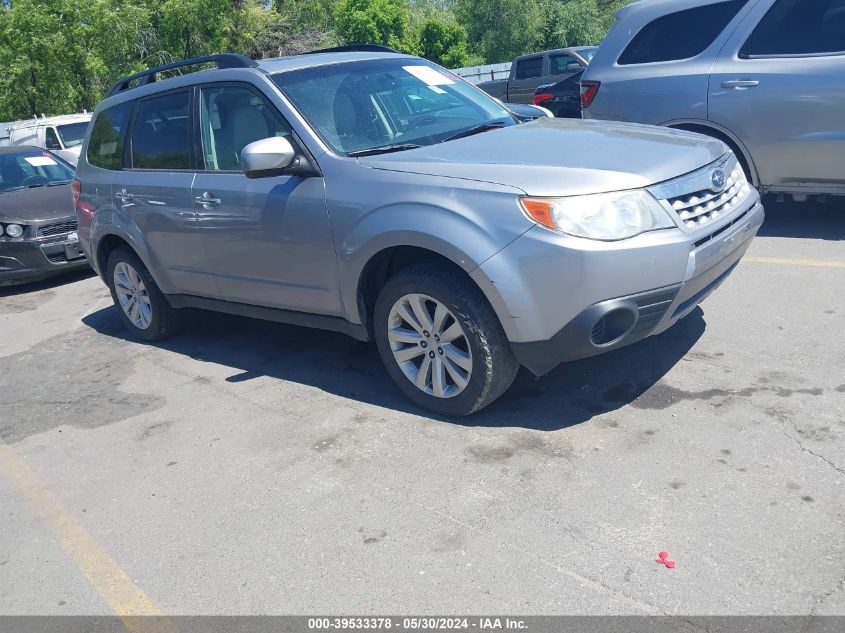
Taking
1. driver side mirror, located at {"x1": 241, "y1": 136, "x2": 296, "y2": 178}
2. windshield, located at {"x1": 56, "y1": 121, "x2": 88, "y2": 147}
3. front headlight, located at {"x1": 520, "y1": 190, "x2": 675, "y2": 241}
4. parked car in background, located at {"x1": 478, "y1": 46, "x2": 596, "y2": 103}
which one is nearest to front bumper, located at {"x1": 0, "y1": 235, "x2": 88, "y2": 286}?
driver side mirror, located at {"x1": 241, "y1": 136, "x2": 296, "y2": 178}

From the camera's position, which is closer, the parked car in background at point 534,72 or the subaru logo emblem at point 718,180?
the subaru logo emblem at point 718,180

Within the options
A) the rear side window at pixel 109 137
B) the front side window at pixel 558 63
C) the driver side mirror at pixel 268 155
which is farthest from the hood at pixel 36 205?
the front side window at pixel 558 63

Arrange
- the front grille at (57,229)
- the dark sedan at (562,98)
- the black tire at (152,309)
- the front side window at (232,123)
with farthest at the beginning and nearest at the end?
the dark sedan at (562,98)
the front grille at (57,229)
the black tire at (152,309)
the front side window at (232,123)

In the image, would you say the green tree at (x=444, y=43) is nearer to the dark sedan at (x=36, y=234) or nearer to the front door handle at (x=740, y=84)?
the dark sedan at (x=36, y=234)

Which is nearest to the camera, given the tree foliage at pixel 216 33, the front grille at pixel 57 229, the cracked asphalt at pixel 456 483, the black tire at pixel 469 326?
the cracked asphalt at pixel 456 483

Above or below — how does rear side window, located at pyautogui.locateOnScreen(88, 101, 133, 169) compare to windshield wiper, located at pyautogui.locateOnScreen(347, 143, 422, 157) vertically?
above

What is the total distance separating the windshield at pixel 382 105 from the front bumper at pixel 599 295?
1.30 m

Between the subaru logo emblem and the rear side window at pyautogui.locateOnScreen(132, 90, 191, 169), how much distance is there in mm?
3159

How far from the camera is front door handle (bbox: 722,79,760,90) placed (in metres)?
6.61

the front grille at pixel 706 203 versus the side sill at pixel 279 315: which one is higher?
the front grille at pixel 706 203

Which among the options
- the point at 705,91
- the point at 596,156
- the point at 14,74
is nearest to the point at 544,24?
the point at 14,74

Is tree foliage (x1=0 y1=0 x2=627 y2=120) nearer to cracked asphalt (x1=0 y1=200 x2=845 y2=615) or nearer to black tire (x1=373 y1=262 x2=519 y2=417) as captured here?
cracked asphalt (x1=0 y1=200 x2=845 y2=615)

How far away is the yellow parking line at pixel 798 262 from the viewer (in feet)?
19.5

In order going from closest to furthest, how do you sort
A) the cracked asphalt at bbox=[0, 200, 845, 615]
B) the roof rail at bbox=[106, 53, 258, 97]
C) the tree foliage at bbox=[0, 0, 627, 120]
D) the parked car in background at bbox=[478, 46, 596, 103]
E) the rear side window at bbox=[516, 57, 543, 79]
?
the cracked asphalt at bbox=[0, 200, 845, 615] < the roof rail at bbox=[106, 53, 258, 97] < the parked car in background at bbox=[478, 46, 596, 103] < the rear side window at bbox=[516, 57, 543, 79] < the tree foliage at bbox=[0, 0, 627, 120]
